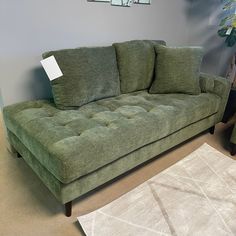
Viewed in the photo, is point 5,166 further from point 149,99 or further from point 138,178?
point 149,99

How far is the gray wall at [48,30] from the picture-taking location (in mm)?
1740

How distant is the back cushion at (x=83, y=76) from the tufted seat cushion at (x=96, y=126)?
0.08 metres

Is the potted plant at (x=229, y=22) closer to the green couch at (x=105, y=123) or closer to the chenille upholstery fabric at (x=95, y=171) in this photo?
the green couch at (x=105, y=123)

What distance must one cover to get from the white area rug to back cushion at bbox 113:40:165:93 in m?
0.85

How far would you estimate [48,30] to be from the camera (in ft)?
6.23

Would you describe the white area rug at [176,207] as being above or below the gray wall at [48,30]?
below

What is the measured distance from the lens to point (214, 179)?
5.88 ft

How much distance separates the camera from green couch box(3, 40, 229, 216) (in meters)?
1.33

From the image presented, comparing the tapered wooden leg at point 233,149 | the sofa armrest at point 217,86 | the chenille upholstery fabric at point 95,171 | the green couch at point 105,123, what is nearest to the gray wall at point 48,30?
the green couch at point 105,123

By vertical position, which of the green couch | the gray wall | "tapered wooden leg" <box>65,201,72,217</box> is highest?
the gray wall

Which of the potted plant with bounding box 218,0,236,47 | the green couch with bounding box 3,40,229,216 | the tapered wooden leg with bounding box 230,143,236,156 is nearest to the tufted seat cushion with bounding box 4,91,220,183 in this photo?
the green couch with bounding box 3,40,229,216

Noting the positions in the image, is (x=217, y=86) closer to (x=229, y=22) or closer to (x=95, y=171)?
(x=229, y=22)

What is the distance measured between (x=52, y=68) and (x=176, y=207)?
4.22ft

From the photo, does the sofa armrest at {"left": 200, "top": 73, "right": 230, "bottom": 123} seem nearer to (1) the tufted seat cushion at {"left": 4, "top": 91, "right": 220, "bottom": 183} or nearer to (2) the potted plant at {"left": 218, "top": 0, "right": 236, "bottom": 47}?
(1) the tufted seat cushion at {"left": 4, "top": 91, "right": 220, "bottom": 183}
